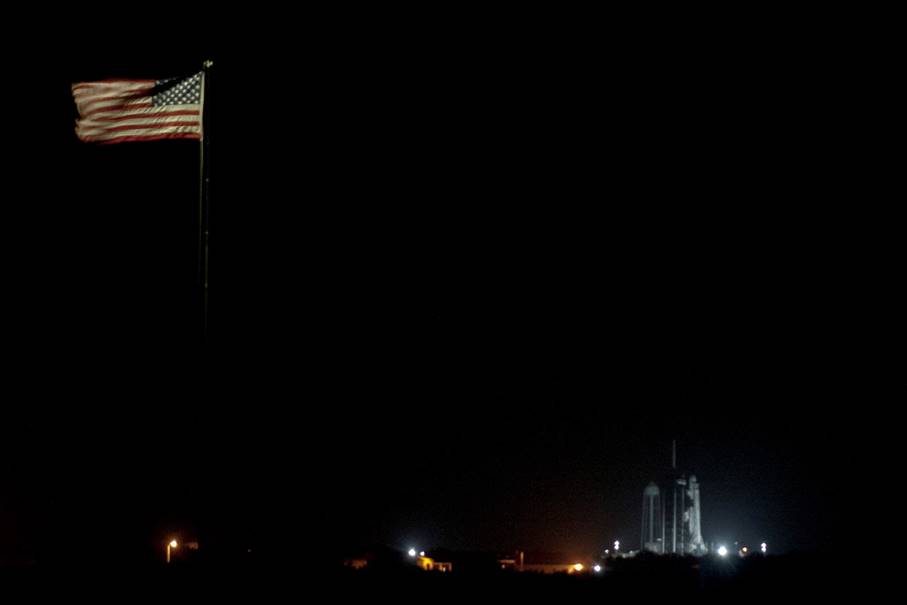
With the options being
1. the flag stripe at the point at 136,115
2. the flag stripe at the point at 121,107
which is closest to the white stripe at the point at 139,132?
the flag stripe at the point at 136,115

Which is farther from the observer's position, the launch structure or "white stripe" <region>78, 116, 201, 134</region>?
the launch structure

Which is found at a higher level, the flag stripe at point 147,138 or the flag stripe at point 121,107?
the flag stripe at point 121,107

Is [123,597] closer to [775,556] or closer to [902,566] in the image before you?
[775,556]

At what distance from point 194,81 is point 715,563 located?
34.4 ft

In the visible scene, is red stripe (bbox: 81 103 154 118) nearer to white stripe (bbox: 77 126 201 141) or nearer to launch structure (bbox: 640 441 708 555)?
white stripe (bbox: 77 126 201 141)

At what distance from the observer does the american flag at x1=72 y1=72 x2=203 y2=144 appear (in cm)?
1538

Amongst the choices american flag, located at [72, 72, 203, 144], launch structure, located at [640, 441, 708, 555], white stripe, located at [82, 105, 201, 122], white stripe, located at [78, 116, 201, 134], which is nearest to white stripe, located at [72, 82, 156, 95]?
american flag, located at [72, 72, 203, 144]

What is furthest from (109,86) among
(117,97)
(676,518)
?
(676,518)

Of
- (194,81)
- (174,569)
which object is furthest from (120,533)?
(194,81)

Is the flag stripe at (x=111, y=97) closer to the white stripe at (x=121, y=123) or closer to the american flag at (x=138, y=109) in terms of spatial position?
the american flag at (x=138, y=109)

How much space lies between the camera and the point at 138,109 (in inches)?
607

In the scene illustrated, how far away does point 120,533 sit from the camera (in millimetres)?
29938

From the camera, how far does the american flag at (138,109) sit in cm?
1538

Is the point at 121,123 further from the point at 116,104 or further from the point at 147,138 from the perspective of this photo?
the point at 147,138
